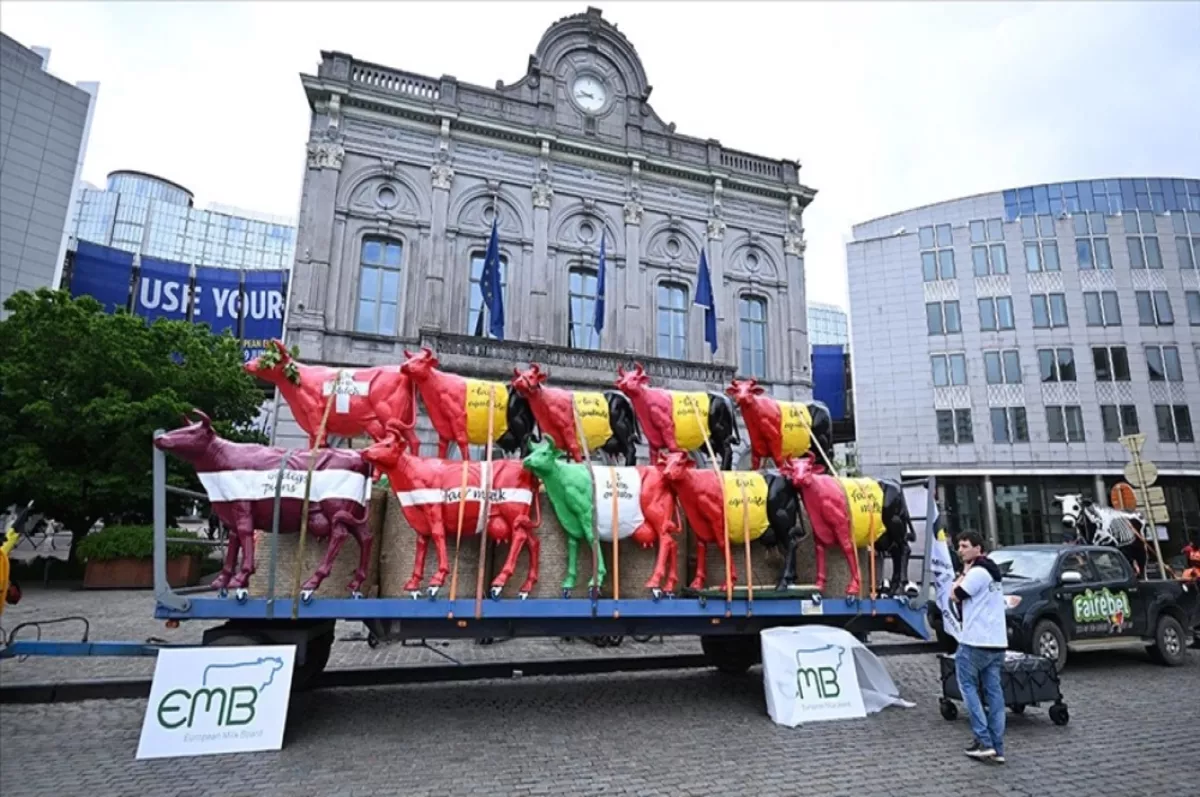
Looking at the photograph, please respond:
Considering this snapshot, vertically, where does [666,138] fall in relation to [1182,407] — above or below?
above

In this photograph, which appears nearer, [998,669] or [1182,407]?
[998,669]

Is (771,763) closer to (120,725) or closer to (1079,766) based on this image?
(1079,766)

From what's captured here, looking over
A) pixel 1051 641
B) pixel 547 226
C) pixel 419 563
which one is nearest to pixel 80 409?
pixel 547 226

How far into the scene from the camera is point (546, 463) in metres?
6.43

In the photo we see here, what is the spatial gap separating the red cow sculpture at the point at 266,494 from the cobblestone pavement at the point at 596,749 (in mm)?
1422

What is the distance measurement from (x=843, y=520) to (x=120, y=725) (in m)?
7.58

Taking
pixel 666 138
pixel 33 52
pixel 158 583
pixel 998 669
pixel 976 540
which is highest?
pixel 33 52

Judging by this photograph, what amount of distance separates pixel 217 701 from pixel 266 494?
1.79 metres

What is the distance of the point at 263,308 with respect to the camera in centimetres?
3331

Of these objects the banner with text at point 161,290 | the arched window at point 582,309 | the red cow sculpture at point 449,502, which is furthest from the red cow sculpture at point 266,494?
the banner with text at point 161,290

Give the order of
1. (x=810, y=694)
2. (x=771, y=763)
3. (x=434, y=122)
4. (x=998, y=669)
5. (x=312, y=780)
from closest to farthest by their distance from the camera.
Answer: (x=312, y=780)
(x=771, y=763)
(x=998, y=669)
(x=810, y=694)
(x=434, y=122)

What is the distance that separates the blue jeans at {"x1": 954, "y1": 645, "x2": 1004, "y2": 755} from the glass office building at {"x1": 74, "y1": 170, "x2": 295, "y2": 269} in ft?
262

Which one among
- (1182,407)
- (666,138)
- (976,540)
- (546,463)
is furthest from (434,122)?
(1182,407)

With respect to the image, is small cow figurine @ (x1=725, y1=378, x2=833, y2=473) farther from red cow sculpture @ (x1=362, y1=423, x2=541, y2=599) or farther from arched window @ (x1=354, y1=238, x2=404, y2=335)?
arched window @ (x1=354, y1=238, x2=404, y2=335)
